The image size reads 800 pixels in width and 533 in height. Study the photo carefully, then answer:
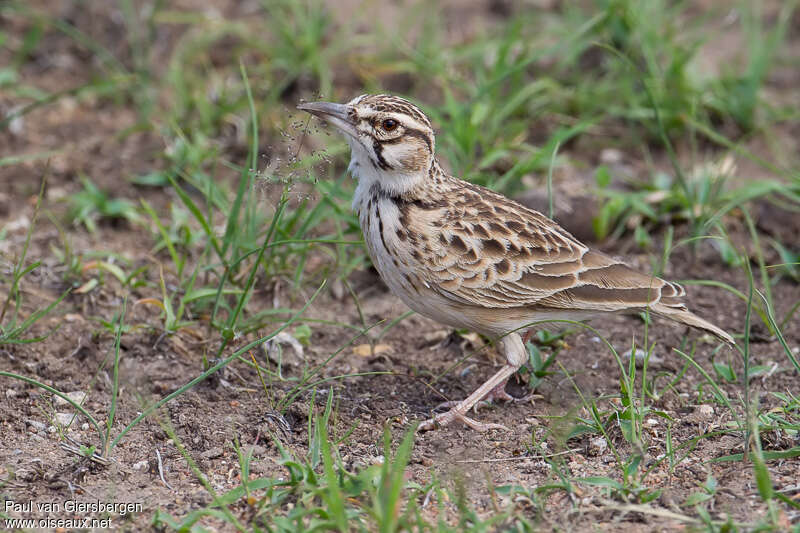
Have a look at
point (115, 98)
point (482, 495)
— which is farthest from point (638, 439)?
point (115, 98)

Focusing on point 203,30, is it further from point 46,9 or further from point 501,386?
point 501,386

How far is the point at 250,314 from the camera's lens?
697cm

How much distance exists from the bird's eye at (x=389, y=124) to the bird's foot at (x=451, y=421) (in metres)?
1.74

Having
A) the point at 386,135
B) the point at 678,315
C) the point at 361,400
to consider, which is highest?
the point at 386,135

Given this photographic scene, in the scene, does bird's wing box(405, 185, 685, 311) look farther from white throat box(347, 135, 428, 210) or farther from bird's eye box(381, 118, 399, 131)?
bird's eye box(381, 118, 399, 131)

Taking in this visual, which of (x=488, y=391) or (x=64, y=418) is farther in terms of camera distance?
(x=488, y=391)

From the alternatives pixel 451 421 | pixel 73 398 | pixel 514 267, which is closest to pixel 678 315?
pixel 514 267

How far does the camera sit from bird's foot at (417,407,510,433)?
5996 millimetres

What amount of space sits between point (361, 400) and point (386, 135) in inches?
64.3

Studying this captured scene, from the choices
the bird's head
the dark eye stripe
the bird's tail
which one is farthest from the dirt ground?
the dark eye stripe

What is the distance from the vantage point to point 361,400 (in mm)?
6250

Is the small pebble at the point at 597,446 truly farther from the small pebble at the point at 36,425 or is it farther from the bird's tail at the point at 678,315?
the small pebble at the point at 36,425

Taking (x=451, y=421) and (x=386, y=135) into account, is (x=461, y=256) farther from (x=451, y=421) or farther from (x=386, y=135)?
(x=451, y=421)

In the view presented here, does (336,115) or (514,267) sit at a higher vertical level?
(336,115)
